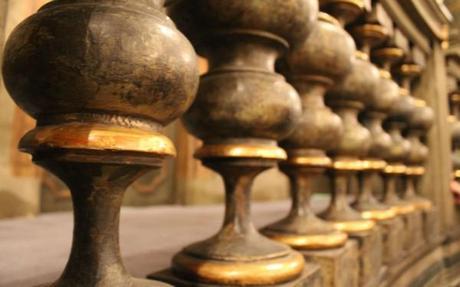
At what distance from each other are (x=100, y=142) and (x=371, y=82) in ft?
3.27

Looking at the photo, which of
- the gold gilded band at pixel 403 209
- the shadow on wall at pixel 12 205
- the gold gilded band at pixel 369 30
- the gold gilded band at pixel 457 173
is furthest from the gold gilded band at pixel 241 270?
the gold gilded band at pixel 457 173

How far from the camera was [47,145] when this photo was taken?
385mm

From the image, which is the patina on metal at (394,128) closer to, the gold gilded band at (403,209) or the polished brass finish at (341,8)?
the gold gilded band at (403,209)

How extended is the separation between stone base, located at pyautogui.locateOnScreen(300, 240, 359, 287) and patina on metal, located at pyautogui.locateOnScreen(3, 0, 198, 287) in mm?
520

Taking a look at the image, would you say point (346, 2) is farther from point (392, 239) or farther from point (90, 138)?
point (90, 138)

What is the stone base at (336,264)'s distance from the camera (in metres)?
0.82

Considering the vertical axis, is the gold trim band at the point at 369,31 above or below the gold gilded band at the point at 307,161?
above

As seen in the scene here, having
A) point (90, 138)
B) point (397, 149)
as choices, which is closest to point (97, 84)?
point (90, 138)

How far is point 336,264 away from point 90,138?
616 millimetres

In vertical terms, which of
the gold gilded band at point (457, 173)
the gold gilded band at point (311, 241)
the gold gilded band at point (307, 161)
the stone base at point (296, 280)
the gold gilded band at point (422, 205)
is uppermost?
the gold gilded band at point (307, 161)

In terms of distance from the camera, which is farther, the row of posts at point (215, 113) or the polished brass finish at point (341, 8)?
the polished brass finish at point (341, 8)

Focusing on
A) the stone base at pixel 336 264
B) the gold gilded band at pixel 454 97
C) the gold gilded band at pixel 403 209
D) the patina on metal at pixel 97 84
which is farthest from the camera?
the gold gilded band at pixel 454 97

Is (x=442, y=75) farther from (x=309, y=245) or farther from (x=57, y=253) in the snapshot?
(x=57, y=253)

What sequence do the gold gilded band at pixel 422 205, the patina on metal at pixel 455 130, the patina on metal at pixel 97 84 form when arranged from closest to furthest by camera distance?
the patina on metal at pixel 97 84 < the gold gilded band at pixel 422 205 < the patina on metal at pixel 455 130
